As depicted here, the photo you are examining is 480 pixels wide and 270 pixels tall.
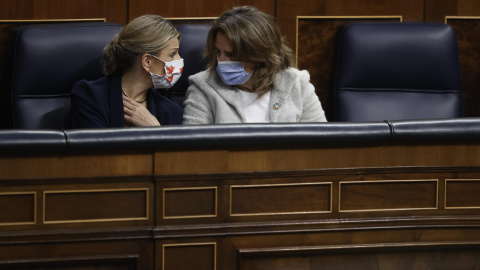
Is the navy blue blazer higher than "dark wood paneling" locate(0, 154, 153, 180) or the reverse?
higher

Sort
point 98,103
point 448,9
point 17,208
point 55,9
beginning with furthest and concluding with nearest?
point 448,9 < point 55,9 < point 98,103 < point 17,208

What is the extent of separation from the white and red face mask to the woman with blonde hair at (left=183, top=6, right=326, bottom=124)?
57 mm

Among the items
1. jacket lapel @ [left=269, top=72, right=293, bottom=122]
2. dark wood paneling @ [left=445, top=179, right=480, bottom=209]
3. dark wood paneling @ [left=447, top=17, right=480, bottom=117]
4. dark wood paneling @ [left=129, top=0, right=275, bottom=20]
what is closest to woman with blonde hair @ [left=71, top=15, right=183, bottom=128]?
jacket lapel @ [left=269, top=72, right=293, bottom=122]

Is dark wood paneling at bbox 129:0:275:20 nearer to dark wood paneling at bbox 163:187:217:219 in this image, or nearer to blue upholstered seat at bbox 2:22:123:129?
blue upholstered seat at bbox 2:22:123:129

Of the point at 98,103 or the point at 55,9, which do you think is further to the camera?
the point at 55,9

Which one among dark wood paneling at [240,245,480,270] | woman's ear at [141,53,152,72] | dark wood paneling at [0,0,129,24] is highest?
dark wood paneling at [0,0,129,24]

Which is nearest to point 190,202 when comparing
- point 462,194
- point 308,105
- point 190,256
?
point 190,256

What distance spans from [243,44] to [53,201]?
2.49 feet

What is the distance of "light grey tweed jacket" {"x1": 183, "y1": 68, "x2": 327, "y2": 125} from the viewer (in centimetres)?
203

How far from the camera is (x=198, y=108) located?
205 cm

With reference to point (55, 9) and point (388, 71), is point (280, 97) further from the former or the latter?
point (55, 9)

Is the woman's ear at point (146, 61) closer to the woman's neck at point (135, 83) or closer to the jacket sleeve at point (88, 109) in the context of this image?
the woman's neck at point (135, 83)

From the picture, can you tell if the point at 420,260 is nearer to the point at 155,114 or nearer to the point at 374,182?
the point at 374,182

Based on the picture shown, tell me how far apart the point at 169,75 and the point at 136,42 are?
121 millimetres
